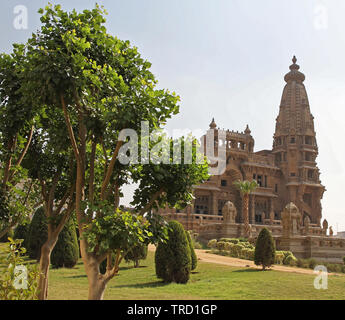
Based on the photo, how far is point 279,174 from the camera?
213 feet

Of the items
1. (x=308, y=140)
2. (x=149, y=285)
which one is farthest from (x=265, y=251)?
(x=308, y=140)

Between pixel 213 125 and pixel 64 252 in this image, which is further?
pixel 213 125

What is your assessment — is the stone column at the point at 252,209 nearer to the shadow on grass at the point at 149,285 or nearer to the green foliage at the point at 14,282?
the shadow on grass at the point at 149,285

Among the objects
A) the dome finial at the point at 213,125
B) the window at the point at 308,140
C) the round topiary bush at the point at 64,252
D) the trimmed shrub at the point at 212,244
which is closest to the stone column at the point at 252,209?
the dome finial at the point at 213,125

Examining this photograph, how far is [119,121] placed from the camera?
7695 mm

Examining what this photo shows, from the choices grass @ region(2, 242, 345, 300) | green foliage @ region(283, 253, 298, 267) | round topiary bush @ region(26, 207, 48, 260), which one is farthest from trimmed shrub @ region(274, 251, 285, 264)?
round topiary bush @ region(26, 207, 48, 260)

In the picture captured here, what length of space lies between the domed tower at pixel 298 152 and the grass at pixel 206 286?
44355mm

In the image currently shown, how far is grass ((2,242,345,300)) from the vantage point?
14.7 m

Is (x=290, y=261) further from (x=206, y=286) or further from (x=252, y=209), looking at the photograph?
(x=252, y=209)

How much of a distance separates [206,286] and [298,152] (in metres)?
51.2

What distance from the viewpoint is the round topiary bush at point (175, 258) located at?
1794 centimetres

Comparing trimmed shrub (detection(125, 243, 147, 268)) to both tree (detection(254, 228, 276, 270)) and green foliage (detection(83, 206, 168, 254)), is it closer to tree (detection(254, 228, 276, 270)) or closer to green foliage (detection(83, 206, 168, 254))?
tree (detection(254, 228, 276, 270))

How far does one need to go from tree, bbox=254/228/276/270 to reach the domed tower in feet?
138
